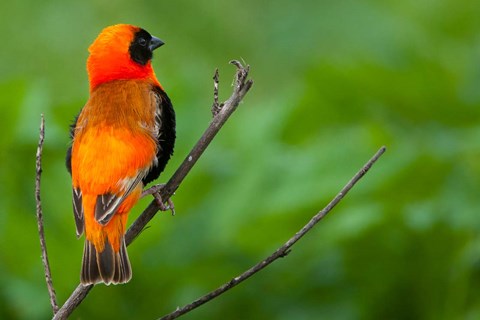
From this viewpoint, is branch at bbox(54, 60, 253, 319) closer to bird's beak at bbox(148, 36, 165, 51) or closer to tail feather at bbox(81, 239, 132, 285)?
tail feather at bbox(81, 239, 132, 285)

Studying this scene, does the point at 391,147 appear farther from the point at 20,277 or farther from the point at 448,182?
the point at 20,277

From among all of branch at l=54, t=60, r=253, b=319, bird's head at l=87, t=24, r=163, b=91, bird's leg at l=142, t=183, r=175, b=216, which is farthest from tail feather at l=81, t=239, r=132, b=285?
bird's head at l=87, t=24, r=163, b=91

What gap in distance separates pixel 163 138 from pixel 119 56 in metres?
0.56

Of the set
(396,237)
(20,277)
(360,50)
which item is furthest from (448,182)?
(360,50)

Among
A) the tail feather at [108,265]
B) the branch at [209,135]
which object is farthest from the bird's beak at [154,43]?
the branch at [209,135]

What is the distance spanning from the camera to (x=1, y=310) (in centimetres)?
538

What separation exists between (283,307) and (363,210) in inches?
22.7

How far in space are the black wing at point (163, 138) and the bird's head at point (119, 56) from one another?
0.35 m

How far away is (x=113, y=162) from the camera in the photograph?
13.1 ft

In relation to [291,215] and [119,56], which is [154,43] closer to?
[119,56]

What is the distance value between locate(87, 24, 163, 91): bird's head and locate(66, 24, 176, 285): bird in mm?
157

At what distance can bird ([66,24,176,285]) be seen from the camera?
396 cm

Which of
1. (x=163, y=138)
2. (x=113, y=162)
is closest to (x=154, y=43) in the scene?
(x=163, y=138)

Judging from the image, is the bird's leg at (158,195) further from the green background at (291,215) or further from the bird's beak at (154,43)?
the green background at (291,215)
